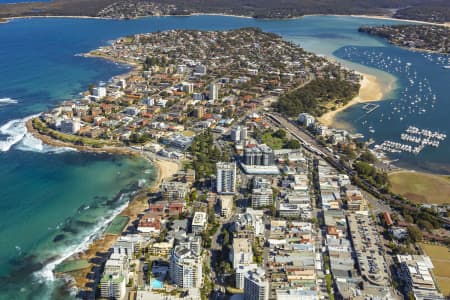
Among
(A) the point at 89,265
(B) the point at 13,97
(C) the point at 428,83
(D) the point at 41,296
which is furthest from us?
(C) the point at 428,83

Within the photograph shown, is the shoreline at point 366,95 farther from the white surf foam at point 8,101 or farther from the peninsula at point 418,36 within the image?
the white surf foam at point 8,101

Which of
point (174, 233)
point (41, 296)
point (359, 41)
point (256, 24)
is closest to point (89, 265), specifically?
point (41, 296)

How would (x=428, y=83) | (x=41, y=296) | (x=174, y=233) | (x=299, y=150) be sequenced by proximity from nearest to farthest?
1. (x=41, y=296)
2. (x=174, y=233)
3. (x=299, y=150)
4. (x=428, y=83)

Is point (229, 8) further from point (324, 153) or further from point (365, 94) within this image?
point (324, 153)

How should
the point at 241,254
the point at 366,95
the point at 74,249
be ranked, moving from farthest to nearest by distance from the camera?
the point at 366,95
the point at 74,249
the point at 241,254

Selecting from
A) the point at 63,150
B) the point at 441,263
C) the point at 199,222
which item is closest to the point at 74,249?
the point at 199,222

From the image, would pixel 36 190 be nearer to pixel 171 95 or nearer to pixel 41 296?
pixel 41 296

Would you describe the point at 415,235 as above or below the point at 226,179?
below
